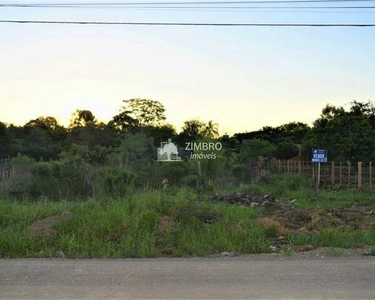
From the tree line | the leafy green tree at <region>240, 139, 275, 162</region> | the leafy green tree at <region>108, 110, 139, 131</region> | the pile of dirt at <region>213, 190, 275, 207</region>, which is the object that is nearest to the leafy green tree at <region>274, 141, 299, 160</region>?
the tree line

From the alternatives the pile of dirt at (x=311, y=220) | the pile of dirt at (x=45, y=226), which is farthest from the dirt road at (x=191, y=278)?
the pile of dirt at (x=311, y=220)

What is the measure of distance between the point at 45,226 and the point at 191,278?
4.56 m

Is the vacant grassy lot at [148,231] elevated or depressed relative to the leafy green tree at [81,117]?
depressed

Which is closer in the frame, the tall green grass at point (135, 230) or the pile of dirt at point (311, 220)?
the tall green grass at point (135, 230)

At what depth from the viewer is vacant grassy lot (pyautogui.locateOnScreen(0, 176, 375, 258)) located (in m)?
8.84

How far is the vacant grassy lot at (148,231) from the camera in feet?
29.0

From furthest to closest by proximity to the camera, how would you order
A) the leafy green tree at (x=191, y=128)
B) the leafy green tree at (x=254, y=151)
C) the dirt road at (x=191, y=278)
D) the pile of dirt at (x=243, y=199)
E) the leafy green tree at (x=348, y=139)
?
the leafy green tree at (x=191, y=128)
the leafy green tree at (x=254, y=151)
the leafy green tree at (x=348, y=139)
the pile of dirt at (x=243, y=199)
the dirt road at (x=191, y=278)

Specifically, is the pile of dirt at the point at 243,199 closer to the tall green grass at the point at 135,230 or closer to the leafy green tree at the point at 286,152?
the tall green grass at the point at 135,230

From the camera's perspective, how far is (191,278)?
6.73m

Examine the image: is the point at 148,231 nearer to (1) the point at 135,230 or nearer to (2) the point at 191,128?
(1) the point at 135,230

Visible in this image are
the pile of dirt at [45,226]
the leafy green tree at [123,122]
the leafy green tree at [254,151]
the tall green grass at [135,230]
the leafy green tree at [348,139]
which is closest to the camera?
the tall green grass at [135,230]
